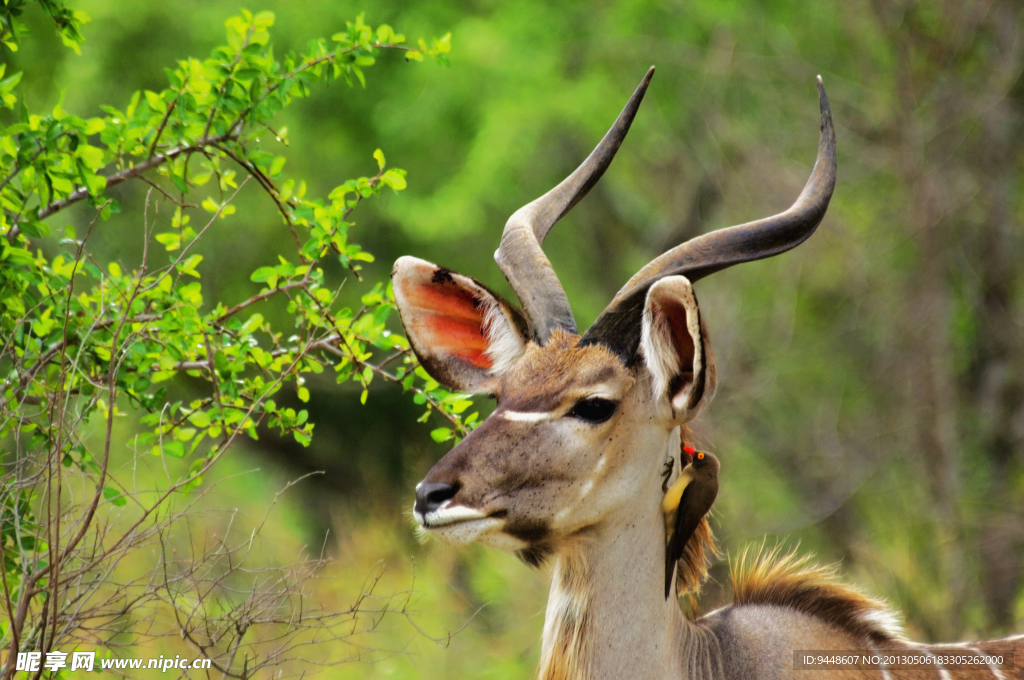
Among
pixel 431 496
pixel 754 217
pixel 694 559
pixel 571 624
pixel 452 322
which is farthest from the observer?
pixel 754 217

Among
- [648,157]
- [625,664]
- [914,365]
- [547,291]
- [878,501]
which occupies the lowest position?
[625,664]

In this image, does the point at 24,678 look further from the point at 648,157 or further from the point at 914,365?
the point at 648,157

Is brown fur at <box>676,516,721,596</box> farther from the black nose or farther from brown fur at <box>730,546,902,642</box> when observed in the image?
the black nose

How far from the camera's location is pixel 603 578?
115 inches

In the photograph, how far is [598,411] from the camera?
2891 mm

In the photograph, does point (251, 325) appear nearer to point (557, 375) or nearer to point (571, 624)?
point (557, 375)

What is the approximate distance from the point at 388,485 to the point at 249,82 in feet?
32.7

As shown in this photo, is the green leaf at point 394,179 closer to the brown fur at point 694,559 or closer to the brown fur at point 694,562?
the brown fur at point 694,559

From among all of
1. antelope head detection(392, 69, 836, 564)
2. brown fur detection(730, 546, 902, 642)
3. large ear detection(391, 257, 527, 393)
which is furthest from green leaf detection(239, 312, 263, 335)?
brown fur detection(730, 546, 902, 642)

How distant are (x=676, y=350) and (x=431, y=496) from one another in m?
0.78

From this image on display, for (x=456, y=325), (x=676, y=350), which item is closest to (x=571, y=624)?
(x=676, y=350)

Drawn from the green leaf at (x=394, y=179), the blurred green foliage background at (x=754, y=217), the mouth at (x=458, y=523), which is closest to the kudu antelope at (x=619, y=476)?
the mouth at (x=458, y=523)

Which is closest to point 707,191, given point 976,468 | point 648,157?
point 648,157

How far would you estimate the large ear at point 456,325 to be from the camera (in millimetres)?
3266
